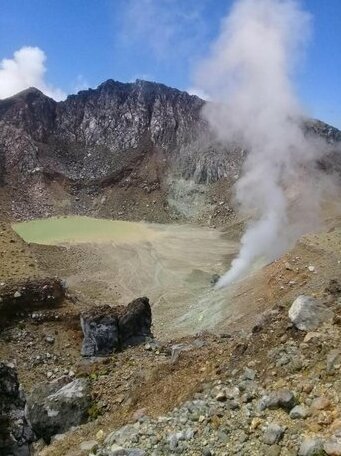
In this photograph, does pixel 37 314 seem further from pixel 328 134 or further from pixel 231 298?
pixel 328 134

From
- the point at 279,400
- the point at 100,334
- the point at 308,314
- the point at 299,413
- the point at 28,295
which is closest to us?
the point at 299,413

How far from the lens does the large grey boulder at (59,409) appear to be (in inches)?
498

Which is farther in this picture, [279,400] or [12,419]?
[12,419]

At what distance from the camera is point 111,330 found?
19.4 m

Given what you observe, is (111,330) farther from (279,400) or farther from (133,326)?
(279,400)

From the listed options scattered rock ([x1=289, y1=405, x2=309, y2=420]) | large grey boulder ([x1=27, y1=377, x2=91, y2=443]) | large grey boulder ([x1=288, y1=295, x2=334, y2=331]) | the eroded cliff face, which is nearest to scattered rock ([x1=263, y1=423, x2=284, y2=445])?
scattered rock ([x1=289, y1=405, x2=309, y2=420])

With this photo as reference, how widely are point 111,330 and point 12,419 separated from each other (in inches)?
374

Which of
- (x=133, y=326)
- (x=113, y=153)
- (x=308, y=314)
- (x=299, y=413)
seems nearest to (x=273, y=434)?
(x=299, y=413)

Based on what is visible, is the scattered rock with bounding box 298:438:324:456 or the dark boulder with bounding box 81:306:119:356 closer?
the scattered rock with bounding box 298:438:324:456

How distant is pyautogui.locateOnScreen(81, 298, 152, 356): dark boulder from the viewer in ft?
62.7

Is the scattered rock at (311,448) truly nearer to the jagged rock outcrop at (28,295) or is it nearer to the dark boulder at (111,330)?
the dark boulder at (111,330)

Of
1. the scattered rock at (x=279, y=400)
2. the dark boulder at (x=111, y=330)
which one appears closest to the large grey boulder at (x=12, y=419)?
the scattered rock at (x=279, y=400)

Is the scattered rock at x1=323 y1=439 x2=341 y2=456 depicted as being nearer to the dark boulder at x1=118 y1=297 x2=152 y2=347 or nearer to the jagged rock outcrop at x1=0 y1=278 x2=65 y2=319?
the dark boulder at x1=118 y1=297 x2=152 y2=347

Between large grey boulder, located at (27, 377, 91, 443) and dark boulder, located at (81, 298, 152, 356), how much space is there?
16.7ft
